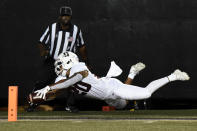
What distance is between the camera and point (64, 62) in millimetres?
7648

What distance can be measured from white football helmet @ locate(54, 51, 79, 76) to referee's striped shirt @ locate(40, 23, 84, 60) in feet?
2.24

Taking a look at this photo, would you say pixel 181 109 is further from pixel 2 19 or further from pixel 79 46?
pixel 2 19

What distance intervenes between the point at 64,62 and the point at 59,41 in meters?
0.86

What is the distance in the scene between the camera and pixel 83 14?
30.3 ft

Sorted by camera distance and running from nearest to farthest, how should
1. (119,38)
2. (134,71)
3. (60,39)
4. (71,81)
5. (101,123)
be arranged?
(101,123)
(71,81)
(134,71)
(60,39)
(119,38)

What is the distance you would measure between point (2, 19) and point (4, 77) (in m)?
0.92

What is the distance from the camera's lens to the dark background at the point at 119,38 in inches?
360

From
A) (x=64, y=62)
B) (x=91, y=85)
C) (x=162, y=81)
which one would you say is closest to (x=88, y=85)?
(x=91, y=85)

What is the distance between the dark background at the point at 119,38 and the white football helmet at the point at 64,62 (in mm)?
1523

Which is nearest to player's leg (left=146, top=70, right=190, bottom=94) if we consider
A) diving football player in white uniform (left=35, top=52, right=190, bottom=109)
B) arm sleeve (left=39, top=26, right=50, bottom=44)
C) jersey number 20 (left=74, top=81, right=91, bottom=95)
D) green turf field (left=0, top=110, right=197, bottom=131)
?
diving football player in white uniform (left=35, top=52, right=190, bottom=109)

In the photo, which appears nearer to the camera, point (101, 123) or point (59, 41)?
point (101, 123)

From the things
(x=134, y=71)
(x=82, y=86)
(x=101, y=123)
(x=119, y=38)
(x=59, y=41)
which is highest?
(x=119, y=38)

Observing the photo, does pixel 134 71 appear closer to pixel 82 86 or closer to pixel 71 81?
pixel 82 86

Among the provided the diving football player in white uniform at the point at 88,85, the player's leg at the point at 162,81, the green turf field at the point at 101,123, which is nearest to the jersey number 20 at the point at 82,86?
the diving football player in white uniform at the point at 88,85
